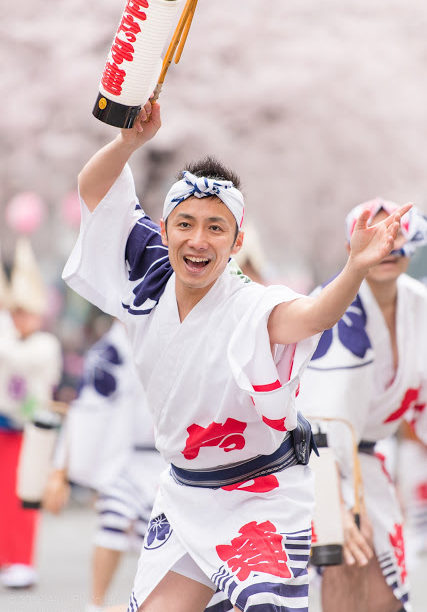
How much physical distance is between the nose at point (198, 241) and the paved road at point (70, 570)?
1576 mm

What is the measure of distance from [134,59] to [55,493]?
3.49m

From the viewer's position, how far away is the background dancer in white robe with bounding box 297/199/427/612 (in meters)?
4.38

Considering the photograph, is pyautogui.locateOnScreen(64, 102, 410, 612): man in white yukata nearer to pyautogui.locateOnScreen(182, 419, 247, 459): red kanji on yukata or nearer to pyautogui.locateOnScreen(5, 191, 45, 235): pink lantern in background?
pyautogui.locateOnScreen(182, 419, 247, 459): red kanji on yukata

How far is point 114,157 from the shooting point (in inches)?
142

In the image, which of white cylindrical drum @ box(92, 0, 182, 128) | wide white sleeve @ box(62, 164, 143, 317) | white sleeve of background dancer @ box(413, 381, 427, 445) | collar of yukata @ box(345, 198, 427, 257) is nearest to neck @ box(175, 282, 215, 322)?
wide white sleeve @ box(62, 164, 143, 317)

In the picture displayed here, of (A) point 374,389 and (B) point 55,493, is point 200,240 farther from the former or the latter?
(B) point 55,493

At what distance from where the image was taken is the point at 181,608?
345cm

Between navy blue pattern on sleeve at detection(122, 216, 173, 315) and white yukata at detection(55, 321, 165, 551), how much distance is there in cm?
269

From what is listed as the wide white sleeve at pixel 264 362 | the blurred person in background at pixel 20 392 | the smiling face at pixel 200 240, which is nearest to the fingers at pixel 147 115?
the smiling face at pixel 200 240

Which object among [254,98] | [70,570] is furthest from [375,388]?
[254,98]

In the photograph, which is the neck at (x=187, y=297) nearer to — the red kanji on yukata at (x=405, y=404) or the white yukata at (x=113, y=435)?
the red kanji on yukata at (x=405, y=404)

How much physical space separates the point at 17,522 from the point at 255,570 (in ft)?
15.7

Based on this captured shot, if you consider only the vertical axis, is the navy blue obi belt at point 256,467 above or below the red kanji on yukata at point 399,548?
below

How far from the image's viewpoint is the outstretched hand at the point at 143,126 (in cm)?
352
